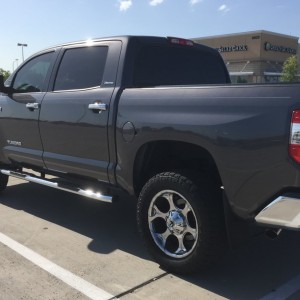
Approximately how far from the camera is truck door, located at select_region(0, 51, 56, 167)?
5184 mm

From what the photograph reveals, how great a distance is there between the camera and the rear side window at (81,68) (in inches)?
179

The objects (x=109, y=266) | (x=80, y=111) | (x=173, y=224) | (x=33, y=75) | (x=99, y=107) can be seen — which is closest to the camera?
(x=173, y=224)

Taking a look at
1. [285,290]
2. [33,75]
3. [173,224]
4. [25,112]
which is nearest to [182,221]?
[173,224]

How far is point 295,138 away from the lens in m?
2.86

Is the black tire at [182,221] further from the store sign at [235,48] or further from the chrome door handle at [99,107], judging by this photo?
the store sign at [235,48]

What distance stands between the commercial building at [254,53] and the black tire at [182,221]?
47.3 meters

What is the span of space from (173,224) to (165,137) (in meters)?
0.74

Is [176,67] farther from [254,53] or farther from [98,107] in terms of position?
[254,53]

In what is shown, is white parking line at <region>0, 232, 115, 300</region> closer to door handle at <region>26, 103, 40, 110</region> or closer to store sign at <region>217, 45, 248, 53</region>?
door handle at <region>26, 103, 40, 110</region>

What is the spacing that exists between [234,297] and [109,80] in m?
2.27

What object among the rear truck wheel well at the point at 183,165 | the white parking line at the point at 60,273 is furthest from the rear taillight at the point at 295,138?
the white parking line at the point at 60,273

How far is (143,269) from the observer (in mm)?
3844

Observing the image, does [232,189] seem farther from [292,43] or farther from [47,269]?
[292,43]

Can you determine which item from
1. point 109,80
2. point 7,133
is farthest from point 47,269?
point 7,133
